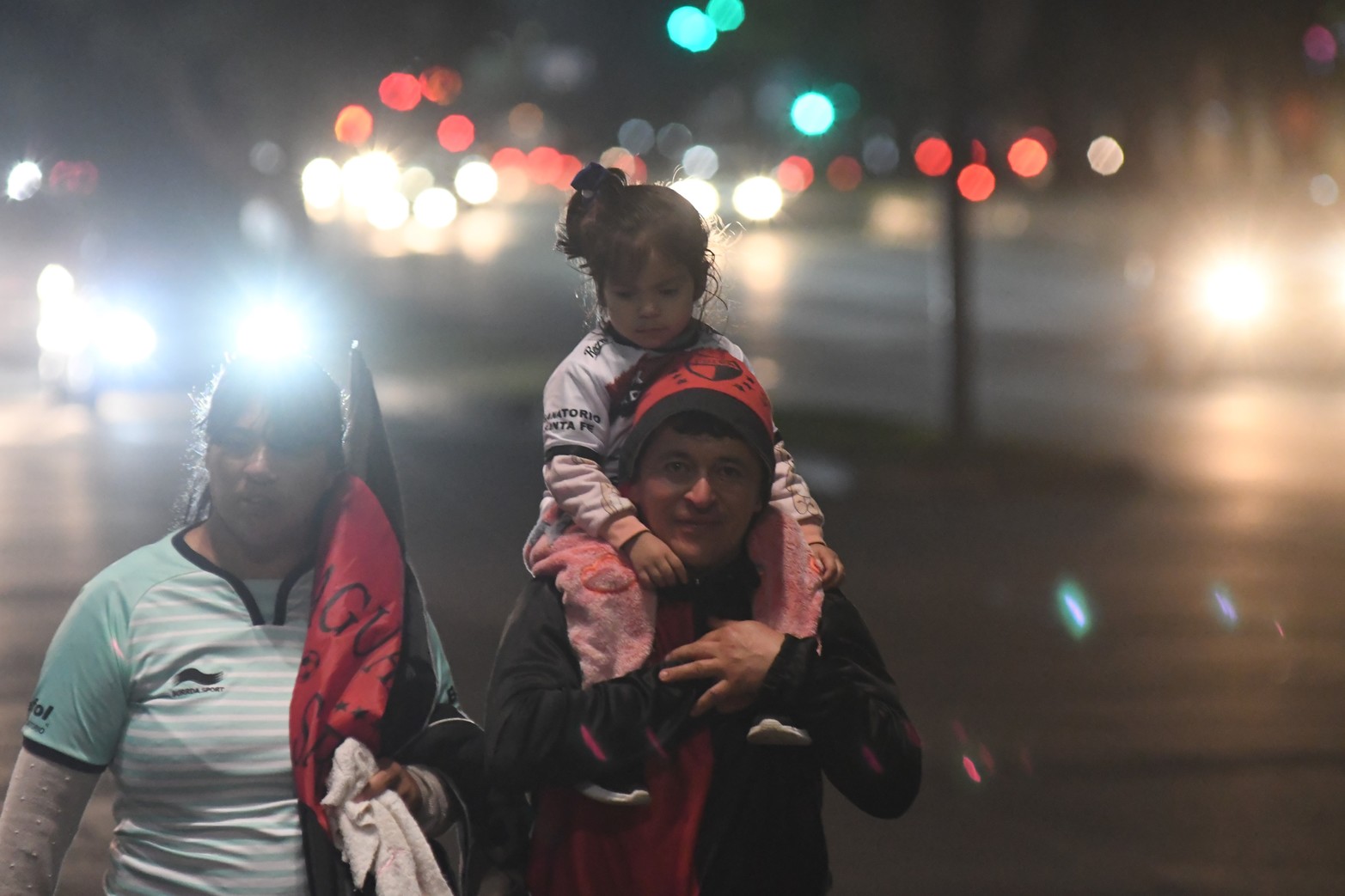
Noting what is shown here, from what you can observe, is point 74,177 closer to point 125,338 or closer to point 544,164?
point 125,338

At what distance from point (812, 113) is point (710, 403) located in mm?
60413

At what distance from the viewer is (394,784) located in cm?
289

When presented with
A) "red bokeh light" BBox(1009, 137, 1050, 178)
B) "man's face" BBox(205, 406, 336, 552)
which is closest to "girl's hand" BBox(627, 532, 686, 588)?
"man's face" BBox(205, 406, 336, 552)

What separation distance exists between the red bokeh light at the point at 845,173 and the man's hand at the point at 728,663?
5918cm

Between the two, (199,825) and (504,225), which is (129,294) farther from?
(504,225)

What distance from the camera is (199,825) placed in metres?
2.90

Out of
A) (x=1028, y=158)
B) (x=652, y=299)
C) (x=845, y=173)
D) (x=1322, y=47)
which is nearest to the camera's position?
(x=652, y=299)

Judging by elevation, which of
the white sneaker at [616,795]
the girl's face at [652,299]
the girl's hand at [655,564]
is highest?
the girl's face at [652,299]

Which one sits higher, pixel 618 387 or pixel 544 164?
pixel 544 164

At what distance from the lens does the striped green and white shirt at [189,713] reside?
2.85 metres

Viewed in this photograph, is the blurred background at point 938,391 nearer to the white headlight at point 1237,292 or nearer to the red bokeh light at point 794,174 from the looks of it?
the white headlight at point 1237,292

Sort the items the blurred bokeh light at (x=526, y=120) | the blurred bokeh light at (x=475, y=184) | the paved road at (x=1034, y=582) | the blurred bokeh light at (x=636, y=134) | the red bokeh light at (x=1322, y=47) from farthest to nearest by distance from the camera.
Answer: the blurred bokeh light at (x=526, y=120) → the blurred bokeh light at (x=636, y=134) → the blurred bokeh light at (x=475, y=184) → the red bokeh light at (x=1322, y=47) → the paved road at (x=1034, y=582)

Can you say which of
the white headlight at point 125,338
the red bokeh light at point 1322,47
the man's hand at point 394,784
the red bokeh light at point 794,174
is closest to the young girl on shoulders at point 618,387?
the man's hand at point 394,784

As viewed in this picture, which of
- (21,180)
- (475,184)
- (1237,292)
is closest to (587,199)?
(21,180)
